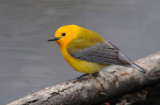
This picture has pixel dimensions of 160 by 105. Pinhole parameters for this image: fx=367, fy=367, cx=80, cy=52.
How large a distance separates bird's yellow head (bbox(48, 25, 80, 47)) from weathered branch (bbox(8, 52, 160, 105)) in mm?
519

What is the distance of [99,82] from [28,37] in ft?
9.58

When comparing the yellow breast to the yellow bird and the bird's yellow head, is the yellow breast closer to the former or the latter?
the yellow bird

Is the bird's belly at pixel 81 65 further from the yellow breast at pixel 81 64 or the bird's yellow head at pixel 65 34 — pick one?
the bird's yellow head at pixel 65 34

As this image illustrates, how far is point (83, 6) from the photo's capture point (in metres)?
8.57

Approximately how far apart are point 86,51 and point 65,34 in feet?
1.14

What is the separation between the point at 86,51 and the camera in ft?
15.5

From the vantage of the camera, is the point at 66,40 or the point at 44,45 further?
the point at 44,45

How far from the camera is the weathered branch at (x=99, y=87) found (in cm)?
423

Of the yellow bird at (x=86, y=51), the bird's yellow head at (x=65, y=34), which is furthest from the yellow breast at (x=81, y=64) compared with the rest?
the bird's yellow head at (x=65, y=34)

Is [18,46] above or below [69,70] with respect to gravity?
above

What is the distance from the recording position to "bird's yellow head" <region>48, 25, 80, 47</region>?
184 inches

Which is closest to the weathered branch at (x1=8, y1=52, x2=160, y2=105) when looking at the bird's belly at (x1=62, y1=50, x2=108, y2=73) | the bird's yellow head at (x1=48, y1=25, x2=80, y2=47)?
the bird's belly at (x1=62, y1=50, x2=108, y2=73)

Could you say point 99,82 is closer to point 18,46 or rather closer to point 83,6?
point 18,46

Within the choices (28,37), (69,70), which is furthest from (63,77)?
(28,37)
